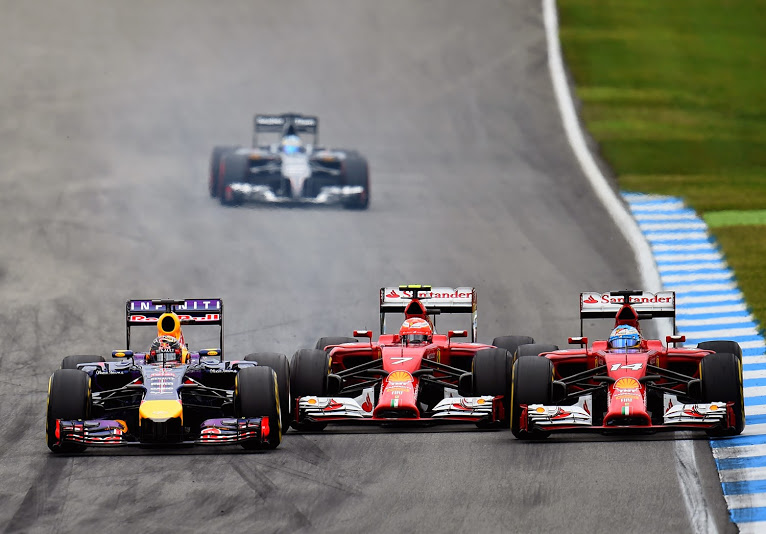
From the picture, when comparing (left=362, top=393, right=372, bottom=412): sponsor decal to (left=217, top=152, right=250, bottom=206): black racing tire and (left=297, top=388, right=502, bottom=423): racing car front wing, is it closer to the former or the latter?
(left=297, top=388, right=502, bottom=423): racing car front wing

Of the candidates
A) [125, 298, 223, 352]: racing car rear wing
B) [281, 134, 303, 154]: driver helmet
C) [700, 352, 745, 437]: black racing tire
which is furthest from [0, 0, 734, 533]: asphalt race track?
[125, 298, 223, 352]: racing car rear wing

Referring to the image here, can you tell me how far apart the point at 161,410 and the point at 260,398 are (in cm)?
125

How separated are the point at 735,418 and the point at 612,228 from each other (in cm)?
1402

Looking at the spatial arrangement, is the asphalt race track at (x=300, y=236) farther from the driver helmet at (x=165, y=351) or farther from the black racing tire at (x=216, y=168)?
the driver helmet at (x=165, y=351)

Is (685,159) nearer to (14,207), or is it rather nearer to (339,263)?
(339,263)

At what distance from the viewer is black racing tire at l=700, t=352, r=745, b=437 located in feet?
69.7

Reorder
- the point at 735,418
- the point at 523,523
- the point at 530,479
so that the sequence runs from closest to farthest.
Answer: the point at 523,523, the point at 530,479, the point at 735,418

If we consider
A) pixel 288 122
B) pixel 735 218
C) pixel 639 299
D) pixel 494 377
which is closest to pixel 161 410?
pixel 494 377

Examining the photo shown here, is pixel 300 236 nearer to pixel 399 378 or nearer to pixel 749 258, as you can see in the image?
pixel 749 258

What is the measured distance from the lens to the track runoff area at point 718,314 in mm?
19219

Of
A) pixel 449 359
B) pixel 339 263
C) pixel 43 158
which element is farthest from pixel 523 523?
pixel 43 158

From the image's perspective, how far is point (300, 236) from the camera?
35406mm

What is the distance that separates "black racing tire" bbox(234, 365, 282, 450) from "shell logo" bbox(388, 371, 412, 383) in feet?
6.13

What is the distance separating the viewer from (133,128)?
142 ft
